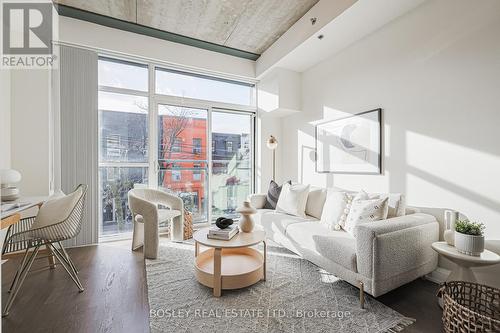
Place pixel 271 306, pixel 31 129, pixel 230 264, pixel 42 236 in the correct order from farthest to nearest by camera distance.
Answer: pixel 31 129, pixel 230 264, pixel 42 236, pixel 271 306

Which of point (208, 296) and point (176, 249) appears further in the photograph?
point (176, 249)

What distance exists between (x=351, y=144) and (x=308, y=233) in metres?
1.39

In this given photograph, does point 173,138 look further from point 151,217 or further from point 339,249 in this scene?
point 339,249

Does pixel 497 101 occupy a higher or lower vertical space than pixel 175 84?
lower

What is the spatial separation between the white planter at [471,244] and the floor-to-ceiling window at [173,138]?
129 inches

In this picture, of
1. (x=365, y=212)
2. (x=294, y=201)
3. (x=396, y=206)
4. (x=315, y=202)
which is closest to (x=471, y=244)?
(x=396, y=206)

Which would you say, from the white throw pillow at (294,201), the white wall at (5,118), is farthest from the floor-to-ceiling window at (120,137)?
the white throw pillow at (294,201)

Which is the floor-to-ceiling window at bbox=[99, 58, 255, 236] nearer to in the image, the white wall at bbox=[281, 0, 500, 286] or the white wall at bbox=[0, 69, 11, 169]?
the white wall at bbox=[0, 69, 11, 169]

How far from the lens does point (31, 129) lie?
9.99 ft

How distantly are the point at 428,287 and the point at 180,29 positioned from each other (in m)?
4.31

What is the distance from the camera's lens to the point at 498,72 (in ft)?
6.72

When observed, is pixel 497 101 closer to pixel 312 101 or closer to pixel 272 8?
pixel 312 101

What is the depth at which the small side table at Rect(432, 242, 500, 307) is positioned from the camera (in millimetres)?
1818

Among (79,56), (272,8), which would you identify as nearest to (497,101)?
(272,8)
